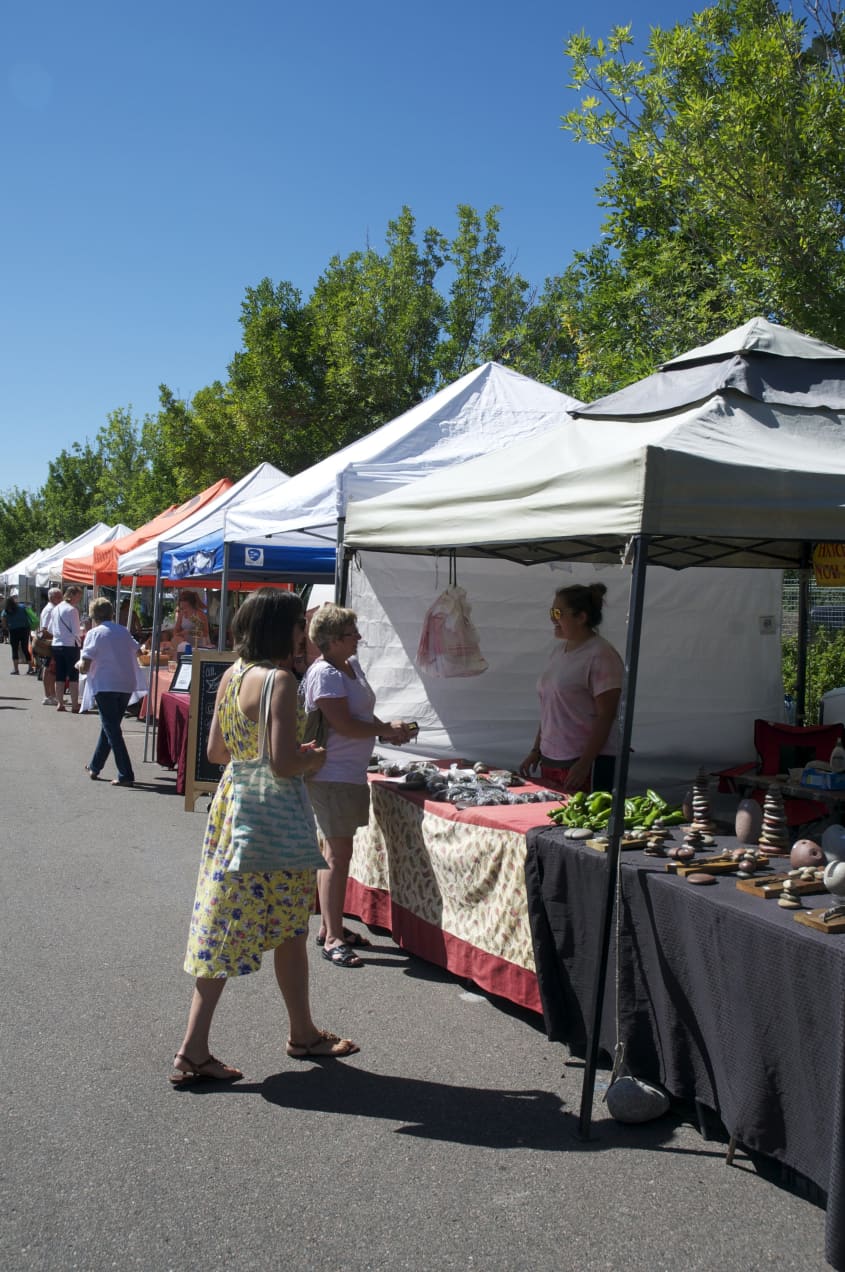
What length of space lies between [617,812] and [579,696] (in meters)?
1.94

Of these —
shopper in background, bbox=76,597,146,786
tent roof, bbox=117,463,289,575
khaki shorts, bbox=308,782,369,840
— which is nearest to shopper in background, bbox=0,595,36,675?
tent roof, bbox=117,463,289,575

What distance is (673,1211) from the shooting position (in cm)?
303

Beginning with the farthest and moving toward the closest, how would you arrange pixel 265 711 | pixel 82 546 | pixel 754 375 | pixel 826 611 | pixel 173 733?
pixel 82 546 → pixel 826 611 → pixel 173 733 → pixel 754 375 → pixel 265 711

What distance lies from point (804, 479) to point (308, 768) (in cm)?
201

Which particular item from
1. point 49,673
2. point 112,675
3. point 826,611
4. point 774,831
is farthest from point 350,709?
point 49,673

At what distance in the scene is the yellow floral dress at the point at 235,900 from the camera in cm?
367

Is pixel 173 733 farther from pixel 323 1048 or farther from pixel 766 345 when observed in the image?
pixel 766 345

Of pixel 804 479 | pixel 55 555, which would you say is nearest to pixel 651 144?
pixel 804 479

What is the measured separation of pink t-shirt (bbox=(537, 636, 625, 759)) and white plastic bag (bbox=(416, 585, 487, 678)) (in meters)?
1.54

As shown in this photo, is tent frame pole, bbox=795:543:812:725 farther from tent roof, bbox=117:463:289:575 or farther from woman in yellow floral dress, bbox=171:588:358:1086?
tent roof, bbox=117:463:289:575

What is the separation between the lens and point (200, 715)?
8.55m

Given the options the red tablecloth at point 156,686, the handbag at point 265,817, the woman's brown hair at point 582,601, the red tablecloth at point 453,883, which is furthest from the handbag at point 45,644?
the handbag at point 265,817

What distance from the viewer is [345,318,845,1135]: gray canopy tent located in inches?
139

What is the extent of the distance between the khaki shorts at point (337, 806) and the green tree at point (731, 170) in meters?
6.28
